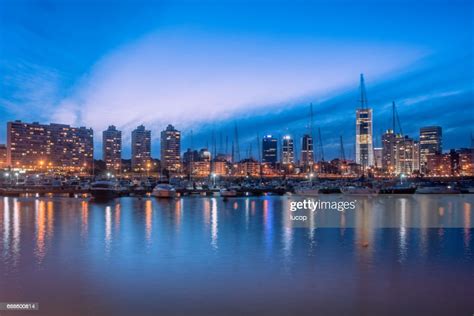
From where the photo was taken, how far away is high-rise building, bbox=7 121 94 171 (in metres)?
167

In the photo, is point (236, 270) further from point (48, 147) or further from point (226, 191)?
point (48, 147)

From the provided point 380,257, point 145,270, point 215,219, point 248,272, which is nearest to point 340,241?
point 380,257

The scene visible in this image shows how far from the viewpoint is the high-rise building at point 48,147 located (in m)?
167

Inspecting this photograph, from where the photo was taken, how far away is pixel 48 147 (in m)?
180

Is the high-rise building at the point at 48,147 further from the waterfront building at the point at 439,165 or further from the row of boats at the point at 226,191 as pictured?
the waterfront building at the point at 439,165

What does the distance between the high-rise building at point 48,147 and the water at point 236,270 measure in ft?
493

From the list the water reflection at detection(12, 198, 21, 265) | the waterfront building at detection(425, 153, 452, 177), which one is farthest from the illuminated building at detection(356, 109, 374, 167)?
the water reflection at detection(12, 198, 21, 265)

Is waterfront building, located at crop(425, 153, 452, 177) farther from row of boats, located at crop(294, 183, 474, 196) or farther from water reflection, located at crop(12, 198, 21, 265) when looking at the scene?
water reflection, located at crop(12, 198, 21, 265)

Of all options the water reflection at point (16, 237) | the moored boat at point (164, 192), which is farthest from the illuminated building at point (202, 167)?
the water reflection at point (16, 237)

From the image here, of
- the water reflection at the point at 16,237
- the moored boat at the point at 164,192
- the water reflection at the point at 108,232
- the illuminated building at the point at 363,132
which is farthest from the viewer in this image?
the illuminated building at the point at 363,132

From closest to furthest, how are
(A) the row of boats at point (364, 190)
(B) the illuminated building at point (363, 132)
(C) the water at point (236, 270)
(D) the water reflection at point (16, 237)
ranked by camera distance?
(C) the water at point (236, 270) < (D) the water reflection at point (16, 237) < (A) the row of boats at point (364, 190) < (B) the illuminated building at point (363, 132)

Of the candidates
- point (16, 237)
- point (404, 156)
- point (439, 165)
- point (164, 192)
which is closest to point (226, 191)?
point (164, 192)

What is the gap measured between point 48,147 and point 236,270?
182627 mm

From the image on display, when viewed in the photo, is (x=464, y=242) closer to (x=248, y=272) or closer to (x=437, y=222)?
(x=437, y=222)
